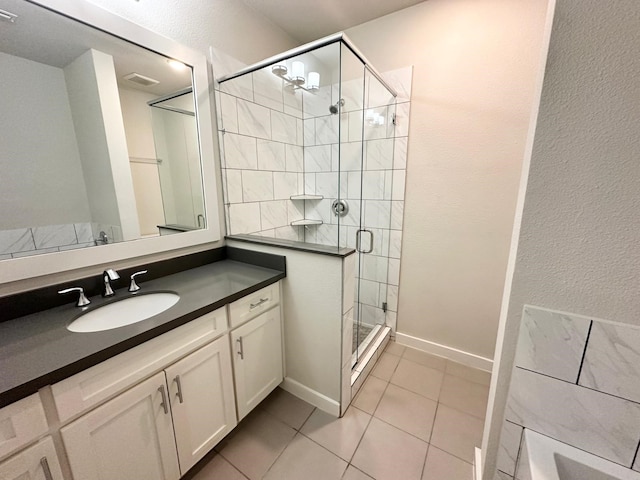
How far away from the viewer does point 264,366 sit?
1469 millimetres

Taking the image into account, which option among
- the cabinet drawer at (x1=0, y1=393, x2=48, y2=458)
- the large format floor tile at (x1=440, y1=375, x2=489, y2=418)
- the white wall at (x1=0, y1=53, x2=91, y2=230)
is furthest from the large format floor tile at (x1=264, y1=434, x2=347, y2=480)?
the white wall at (x1=0, y1=53, x2=91, y2=230)

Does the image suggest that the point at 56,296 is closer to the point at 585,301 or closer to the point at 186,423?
the point at 186,423

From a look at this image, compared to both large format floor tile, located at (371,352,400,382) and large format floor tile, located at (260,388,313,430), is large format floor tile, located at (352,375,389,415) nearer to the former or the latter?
large format floor tile, located at (371,352,400,382)

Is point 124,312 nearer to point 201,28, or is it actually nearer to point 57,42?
point 57,42

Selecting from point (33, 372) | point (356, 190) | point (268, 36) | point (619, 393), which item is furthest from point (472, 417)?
point (268, 36)

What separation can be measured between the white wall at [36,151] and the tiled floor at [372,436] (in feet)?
4.57

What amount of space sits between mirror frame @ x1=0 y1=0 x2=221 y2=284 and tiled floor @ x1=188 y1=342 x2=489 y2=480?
3.73 ft

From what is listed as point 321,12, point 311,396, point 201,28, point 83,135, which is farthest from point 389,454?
point 321,12

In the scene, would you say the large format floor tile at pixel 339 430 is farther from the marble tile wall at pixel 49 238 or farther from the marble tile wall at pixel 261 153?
the marble tile wall at pixel 49 238

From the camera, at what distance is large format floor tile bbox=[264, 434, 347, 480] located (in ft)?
3.91

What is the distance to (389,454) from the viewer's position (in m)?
1.29

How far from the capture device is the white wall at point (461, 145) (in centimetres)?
152

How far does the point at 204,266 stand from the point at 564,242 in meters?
1.72

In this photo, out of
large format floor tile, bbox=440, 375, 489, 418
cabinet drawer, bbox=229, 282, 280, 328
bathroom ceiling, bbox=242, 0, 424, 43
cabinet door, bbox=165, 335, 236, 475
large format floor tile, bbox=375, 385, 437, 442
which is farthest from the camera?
bathroom ceiling, bbox=242, 0, 424, 43
